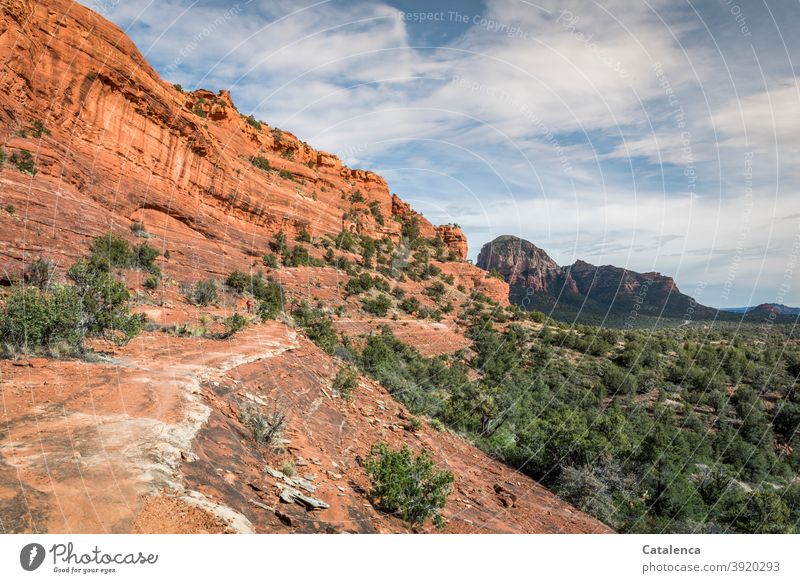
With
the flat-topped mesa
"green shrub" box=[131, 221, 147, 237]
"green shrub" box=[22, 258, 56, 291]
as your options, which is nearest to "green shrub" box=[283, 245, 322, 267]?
the flat-topped mesa

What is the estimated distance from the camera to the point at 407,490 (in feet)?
23.8

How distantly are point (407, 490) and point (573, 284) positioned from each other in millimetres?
127266

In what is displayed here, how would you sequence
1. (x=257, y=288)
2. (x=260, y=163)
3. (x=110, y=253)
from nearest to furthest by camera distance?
(x=110, y=253), (x=257, y=288), (x=260, y=163)

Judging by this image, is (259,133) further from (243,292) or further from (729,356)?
(729,356)

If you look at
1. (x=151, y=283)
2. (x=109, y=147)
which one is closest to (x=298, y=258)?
(x=109, y=147)

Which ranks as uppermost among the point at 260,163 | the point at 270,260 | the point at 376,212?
the point at 376,212

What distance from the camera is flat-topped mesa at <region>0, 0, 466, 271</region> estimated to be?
2069 centimetres

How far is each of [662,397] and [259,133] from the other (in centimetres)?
5501

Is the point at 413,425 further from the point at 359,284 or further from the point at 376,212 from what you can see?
the point at 376,212

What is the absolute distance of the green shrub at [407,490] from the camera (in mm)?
7020

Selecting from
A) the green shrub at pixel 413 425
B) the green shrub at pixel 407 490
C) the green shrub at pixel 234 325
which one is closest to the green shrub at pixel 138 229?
the green shrub at pixel 234 325

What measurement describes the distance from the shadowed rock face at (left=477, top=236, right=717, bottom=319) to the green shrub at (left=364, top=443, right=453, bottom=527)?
91.3 meters

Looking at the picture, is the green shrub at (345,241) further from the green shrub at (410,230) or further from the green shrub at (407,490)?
the green shrub at (407,490)

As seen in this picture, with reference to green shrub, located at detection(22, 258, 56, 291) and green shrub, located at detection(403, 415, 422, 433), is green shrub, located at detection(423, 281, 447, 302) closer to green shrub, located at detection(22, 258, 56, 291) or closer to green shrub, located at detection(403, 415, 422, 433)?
green shrub, located at detection(403, 415, 422, 433)
